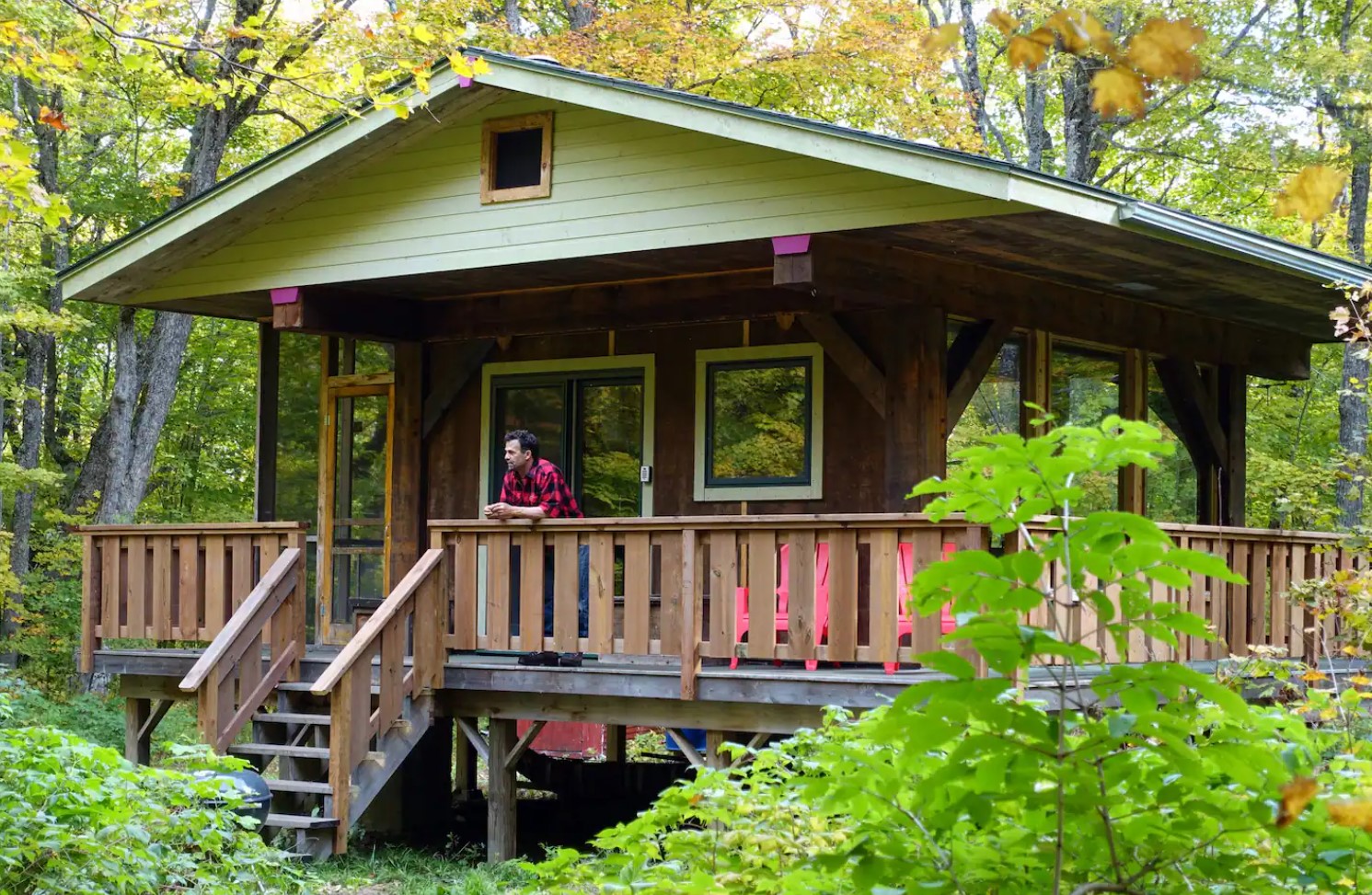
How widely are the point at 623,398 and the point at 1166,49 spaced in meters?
10.1

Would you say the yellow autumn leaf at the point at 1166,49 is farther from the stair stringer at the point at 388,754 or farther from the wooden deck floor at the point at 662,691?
the stair stringer at the point at 388,754

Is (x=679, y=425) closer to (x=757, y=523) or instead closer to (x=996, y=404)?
(x=996, y=404)

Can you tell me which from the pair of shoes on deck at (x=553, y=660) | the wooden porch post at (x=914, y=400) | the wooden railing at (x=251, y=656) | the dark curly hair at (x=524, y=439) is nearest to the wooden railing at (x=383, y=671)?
the pair of shoes on deck at (x=553, y=660)

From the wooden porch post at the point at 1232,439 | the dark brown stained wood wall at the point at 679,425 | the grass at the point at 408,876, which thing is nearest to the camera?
the grass at the point at 408,876

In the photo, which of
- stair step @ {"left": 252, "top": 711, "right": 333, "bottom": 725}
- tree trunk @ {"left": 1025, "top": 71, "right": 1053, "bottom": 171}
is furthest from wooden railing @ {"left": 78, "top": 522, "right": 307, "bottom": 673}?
tree trunk @ {"left": 1025, "top": 71, "right": 1053, "bottom": 171}

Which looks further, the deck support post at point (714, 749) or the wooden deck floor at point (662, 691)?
the deck support post at point (714, 749)

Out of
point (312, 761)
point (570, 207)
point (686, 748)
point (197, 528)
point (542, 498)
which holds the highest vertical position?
point (570, 207)

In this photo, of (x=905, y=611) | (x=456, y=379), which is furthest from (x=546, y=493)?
(x=905, y=611)

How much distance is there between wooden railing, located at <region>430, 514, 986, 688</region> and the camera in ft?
28.4

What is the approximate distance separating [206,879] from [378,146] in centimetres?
581

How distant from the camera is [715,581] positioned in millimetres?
9242

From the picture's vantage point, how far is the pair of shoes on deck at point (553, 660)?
1025 centimetres

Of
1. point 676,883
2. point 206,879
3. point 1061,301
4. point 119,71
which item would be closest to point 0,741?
point 206,879

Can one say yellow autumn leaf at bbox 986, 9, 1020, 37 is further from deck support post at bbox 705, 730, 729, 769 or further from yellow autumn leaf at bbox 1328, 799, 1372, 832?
deck support post at bbox 705, 730, 729, 769
